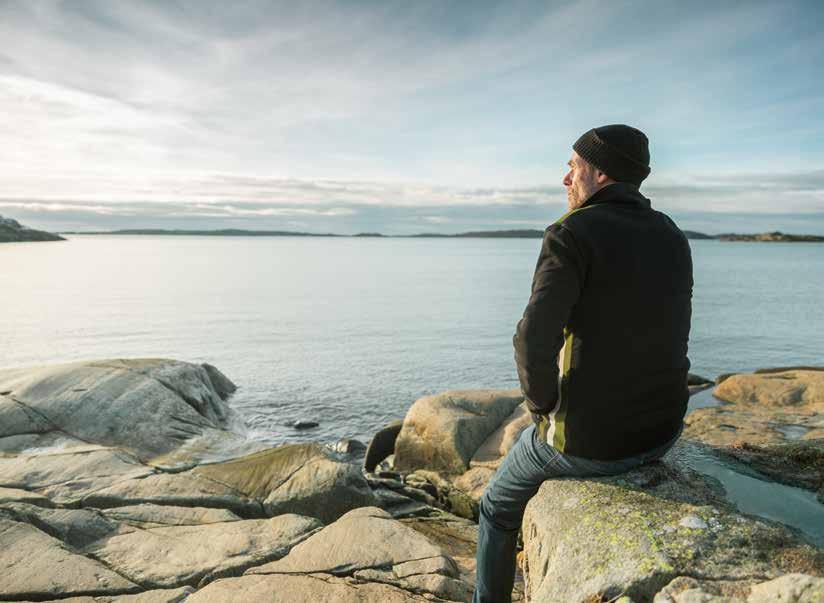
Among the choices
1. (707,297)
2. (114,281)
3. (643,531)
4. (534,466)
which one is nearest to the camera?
(643,531)

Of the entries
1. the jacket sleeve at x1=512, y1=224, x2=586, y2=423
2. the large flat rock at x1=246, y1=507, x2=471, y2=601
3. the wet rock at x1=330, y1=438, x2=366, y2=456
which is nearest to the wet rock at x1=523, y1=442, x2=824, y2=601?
the jacket sleeve at x1=512, y1=224, x2=586, y2=423

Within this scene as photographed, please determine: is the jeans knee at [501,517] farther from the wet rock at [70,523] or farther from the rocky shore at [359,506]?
the wet rock at [70,523]

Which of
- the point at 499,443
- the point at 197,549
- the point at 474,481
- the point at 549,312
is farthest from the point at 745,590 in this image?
the point at 499,443

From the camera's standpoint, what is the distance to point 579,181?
409cm

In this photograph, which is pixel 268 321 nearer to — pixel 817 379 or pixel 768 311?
pixel 817 379

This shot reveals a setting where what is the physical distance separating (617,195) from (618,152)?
0.99ft

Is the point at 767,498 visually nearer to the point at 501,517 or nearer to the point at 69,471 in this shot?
the point at 501,517

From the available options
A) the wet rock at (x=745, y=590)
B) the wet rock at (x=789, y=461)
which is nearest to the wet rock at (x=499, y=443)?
the wet rock at (x=789, y=461)

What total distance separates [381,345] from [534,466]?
24.9m

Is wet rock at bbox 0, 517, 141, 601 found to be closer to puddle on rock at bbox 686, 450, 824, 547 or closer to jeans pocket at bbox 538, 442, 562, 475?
jeans pocket at bbox 538, 442, 562, 475

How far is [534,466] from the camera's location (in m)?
4.14

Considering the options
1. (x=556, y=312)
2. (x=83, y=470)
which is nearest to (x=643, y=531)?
(x=556, y=312)

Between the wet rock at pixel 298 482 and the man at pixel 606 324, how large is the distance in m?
5.46

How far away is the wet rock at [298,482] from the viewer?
877 centimetres
